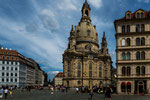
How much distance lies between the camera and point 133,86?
148 ft

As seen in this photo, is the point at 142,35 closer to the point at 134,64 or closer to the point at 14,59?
the point at 134,64

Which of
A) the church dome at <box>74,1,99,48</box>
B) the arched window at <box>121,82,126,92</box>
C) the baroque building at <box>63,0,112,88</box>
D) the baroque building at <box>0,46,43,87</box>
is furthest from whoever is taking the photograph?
the church dome at <box>74,1,99,48</box>

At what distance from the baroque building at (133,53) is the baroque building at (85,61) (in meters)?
47.0

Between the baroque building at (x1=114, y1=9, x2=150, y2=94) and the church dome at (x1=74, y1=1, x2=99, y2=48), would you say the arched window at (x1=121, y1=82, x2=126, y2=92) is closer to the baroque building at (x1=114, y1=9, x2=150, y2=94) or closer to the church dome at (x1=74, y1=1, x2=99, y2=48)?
the baroque building at (x1=114, y1=9, x2=150, y2=94)

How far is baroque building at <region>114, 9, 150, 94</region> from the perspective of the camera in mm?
44750

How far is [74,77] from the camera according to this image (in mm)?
95438

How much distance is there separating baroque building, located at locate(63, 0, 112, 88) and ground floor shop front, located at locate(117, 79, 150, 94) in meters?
46.4

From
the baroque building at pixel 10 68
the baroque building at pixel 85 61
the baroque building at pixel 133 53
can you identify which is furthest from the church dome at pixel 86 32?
the baroque building at pixel 133 53

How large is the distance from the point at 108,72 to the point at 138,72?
190ft

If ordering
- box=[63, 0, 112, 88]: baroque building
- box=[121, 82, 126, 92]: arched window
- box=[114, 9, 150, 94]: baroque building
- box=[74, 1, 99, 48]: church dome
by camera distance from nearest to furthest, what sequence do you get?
box=[114, 9, 150, 94]: baroque building, box=[121, 82, 126, 92]: arched window, box=[63, 0, 112, 88]: baroque building, box=[74, 1, 99, 48]: church dome

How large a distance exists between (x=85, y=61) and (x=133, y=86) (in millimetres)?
54712

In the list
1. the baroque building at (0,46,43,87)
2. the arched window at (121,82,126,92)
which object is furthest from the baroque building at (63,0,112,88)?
the arched window at (121,82,126,92)

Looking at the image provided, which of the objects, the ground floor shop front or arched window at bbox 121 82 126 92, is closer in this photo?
the ground floor shop front

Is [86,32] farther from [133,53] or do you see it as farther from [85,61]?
[133,53]
